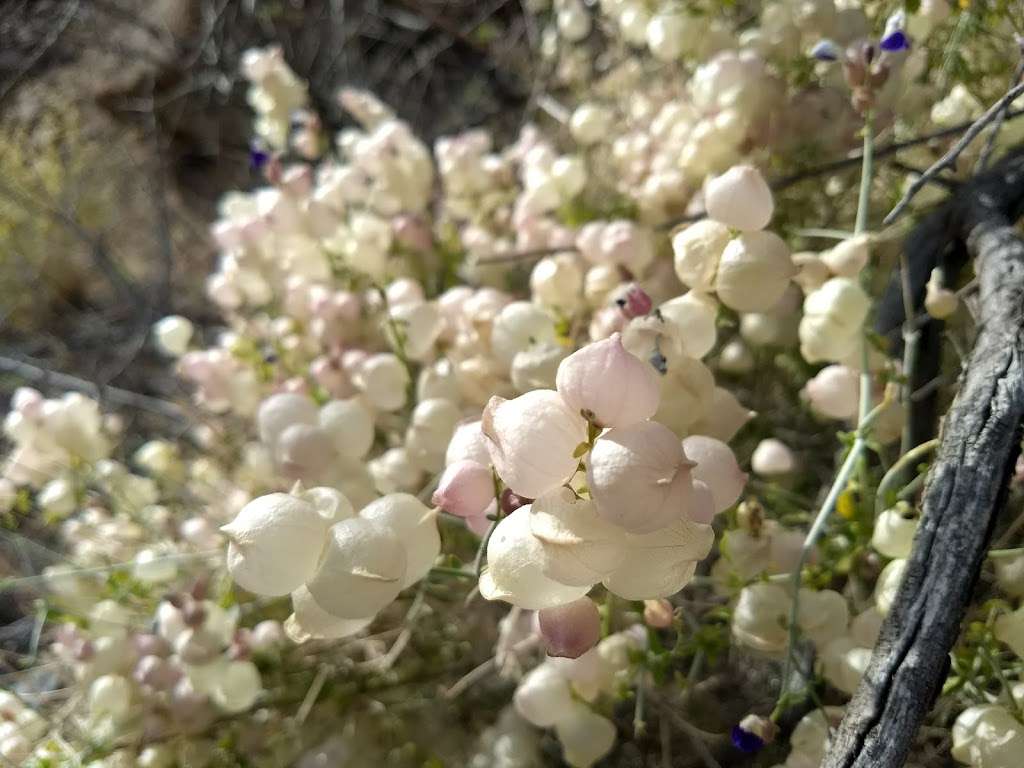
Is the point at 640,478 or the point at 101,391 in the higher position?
the point at 640,478

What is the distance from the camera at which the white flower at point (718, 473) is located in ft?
1.04

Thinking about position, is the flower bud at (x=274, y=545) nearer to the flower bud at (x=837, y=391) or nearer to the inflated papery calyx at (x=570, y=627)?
the inflated papery calyx at (x=570, y=627)

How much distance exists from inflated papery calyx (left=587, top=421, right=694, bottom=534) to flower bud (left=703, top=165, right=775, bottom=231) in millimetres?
149

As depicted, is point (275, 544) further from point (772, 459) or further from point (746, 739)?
point (772, 459)

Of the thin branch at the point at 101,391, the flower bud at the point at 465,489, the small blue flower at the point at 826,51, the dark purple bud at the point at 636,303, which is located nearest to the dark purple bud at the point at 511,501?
the flower bud at the point at 465,489

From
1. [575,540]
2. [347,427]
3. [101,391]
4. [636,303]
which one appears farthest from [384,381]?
[101,391]

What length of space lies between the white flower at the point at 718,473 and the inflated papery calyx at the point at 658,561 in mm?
37

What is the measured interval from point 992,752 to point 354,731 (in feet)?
1.54

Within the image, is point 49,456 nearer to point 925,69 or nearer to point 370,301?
point 370,301

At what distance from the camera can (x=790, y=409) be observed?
0.73m

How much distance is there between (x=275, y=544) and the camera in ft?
1.03

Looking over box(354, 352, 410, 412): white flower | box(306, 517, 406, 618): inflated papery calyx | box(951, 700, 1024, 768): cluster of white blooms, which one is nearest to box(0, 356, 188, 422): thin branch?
box(354, 352, 410, 412): white flower

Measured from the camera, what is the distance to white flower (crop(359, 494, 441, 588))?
0.33 m

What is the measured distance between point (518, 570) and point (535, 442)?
0.04 m
